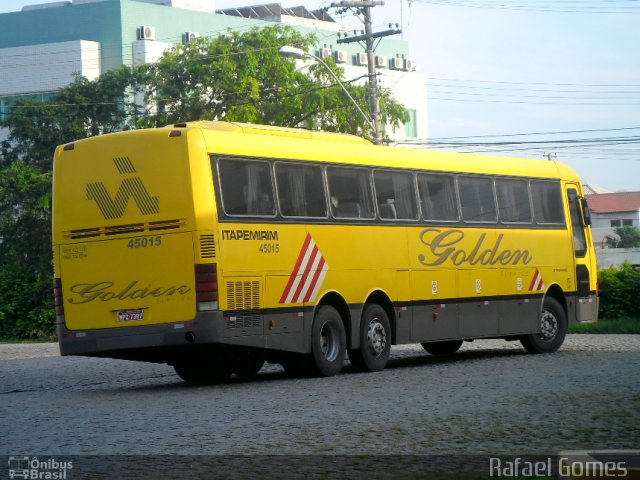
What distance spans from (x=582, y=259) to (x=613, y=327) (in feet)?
34.2

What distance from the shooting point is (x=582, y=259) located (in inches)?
1102

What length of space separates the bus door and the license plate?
36.3 feet

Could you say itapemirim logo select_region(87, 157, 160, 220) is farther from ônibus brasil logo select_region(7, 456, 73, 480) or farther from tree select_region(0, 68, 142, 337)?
tree select_region(0, 68, 142, 337)

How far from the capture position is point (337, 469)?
1062 centimetres

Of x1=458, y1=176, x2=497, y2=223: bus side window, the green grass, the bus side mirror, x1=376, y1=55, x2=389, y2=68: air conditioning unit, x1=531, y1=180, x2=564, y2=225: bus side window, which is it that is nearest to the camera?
x1=458, y1=176, x2=497, y2=223: bus side window

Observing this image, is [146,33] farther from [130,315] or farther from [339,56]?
[130,315]

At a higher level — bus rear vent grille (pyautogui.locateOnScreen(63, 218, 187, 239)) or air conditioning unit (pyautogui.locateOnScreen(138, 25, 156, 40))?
air conditioning unit (pyautogui.locateOnScreen(138, 25, 156, 40))

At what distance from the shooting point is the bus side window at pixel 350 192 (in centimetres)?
2159

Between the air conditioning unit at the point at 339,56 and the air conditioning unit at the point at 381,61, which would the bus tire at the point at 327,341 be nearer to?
the air conditioning unit at the point at 339,56

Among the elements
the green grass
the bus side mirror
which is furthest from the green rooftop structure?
the bus side mirror

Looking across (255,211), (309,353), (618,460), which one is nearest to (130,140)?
(255,211)

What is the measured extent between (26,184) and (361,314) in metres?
34.5

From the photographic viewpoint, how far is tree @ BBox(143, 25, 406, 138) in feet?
194

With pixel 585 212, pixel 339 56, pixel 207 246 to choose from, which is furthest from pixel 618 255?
pixel 207 246
